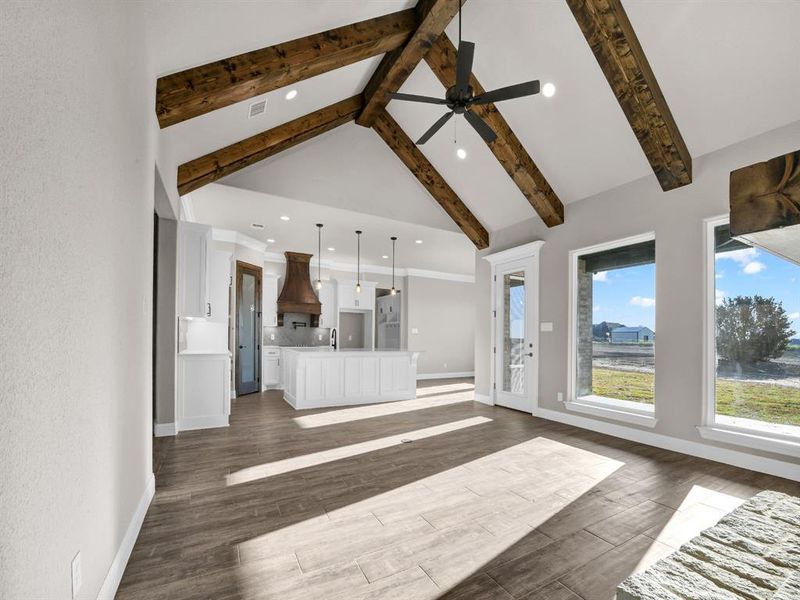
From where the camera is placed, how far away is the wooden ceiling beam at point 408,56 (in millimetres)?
3645

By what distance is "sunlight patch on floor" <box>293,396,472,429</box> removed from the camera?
5.07 m

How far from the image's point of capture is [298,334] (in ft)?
29.3

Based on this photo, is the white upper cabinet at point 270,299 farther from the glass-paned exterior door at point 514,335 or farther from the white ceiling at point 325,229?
the glass-paned exterior door at point 514,335

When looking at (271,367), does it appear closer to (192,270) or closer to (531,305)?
(192,270)

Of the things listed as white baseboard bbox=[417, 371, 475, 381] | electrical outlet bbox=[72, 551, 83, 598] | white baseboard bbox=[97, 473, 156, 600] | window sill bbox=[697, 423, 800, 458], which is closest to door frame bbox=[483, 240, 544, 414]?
window sill bbox=[697, 423, 800, 458]

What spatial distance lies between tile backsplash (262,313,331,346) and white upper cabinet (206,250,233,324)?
2.30m

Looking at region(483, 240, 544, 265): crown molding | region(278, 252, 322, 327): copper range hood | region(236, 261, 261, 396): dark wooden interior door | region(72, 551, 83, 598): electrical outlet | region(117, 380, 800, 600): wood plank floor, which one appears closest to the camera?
region(72, 551, 83, 598): electrical outlet

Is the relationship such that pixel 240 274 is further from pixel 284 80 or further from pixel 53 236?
pixel 53 236

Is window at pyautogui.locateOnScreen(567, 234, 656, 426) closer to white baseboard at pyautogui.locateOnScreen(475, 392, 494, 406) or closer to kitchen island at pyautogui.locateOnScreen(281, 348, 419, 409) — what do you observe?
white baseboard at pyautogui.locateOnScreen(475, 392, 494, 406)

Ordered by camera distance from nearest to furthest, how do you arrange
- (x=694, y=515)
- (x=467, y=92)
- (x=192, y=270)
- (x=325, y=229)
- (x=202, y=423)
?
(x=694, y=515)
(x=467, y=92)
(x=192, y=270)
(x=202, y=423)
(x=325, y=229)

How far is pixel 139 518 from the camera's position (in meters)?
2.30

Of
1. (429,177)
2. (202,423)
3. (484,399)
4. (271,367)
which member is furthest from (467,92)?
(271,367)

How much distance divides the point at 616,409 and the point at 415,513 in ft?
10.4

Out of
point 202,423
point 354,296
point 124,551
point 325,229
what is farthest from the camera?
point 354,296
